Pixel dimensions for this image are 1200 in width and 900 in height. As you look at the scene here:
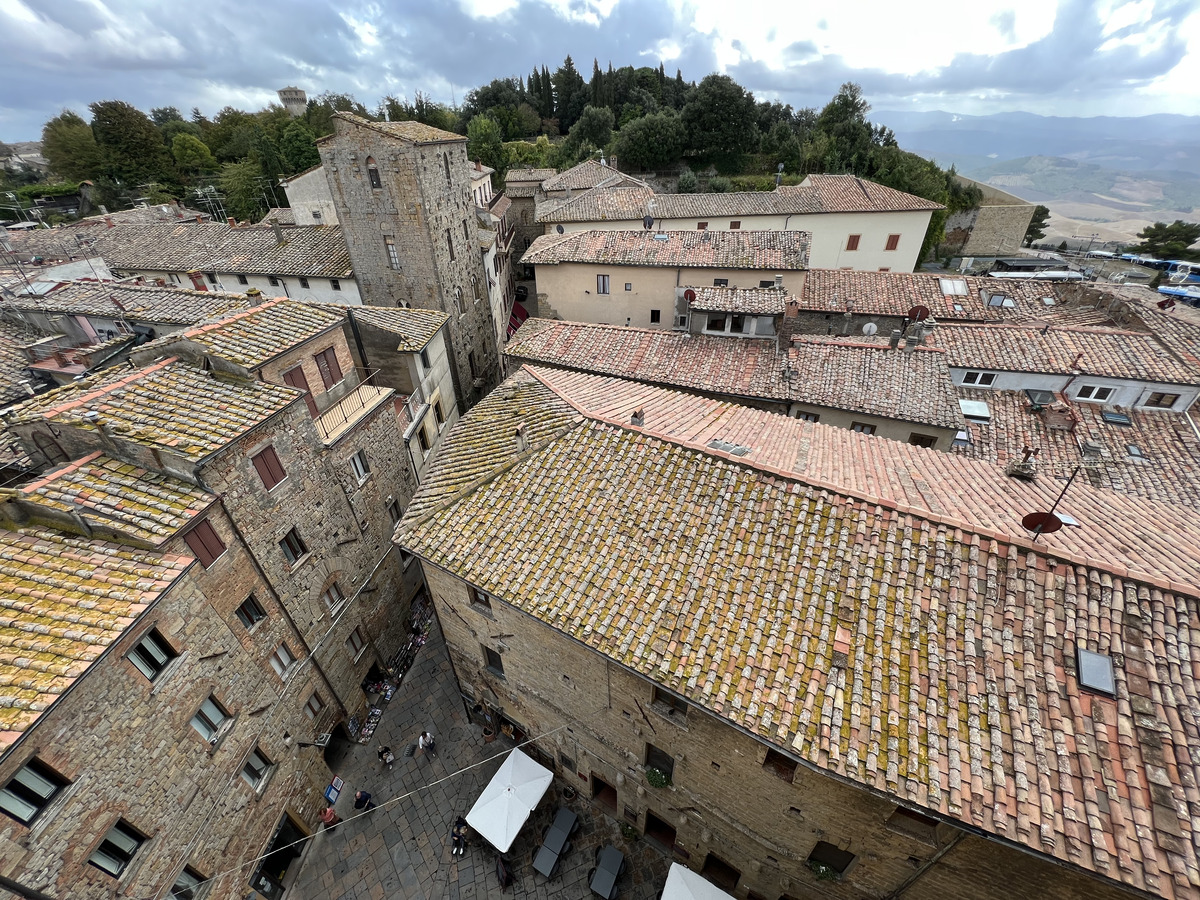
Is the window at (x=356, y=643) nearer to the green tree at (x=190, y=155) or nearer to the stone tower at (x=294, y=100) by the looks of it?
the green tree at (x=190, y=155)

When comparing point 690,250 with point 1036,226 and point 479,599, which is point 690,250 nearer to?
point 479,599

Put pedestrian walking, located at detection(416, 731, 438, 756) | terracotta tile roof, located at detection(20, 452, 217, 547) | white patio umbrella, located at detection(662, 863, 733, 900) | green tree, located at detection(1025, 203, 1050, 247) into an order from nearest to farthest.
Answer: terracotta tile roof, located at detection(20, 452, 217, 547), white patio umbrella, located at detection(662, 863, 733, 900), pedestrian walking, located at detection(416, 731, 438, 756), green tree, located at detection(1025, 203, 1050, 247)

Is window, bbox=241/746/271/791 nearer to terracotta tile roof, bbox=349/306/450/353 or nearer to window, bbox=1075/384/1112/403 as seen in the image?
terracotta tile roof, bbox=349/306/450/353

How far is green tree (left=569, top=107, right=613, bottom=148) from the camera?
71562mm

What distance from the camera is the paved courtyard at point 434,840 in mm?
14531

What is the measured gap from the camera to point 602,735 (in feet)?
43.7

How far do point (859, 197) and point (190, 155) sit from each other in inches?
3722

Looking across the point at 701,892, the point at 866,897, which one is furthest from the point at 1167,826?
the point at 701,892

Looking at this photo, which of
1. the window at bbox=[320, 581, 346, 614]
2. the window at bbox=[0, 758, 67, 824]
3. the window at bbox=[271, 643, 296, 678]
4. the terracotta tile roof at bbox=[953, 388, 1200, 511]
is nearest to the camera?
the window at bbox=[0, 758, 67, 824]

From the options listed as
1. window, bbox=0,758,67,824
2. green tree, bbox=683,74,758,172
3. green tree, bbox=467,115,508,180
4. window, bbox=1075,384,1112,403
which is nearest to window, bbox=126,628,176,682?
A: window, bbox=0,758,67,824

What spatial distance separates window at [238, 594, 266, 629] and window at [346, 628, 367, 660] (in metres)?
4.56

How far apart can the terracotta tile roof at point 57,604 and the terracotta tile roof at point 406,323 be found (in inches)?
507

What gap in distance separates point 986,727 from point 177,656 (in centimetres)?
1671

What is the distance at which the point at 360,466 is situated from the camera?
59.3 feet
